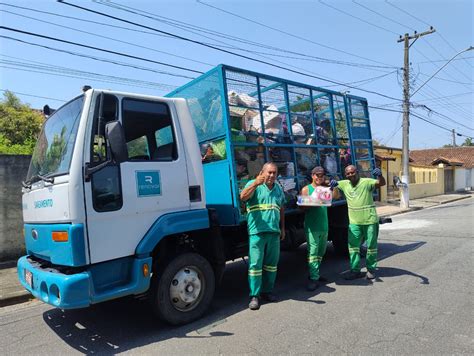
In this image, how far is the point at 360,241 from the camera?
→ 18.5 ft

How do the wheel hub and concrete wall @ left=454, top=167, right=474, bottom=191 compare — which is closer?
the wheel hub

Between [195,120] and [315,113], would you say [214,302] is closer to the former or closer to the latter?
[195,120]

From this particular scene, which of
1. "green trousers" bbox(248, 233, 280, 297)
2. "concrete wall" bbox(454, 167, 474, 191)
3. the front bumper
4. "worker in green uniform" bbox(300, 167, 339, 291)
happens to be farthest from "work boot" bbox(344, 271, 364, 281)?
"concrete wall" bbox(454, 167, 474, 191)

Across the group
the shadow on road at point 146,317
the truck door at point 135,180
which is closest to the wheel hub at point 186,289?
the shadow on road at point 146,317

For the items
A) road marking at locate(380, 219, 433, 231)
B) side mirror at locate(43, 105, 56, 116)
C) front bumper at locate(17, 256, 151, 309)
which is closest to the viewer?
front bumper at locate(17, 256, 151, 309)

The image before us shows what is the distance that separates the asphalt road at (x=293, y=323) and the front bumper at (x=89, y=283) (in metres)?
0.57

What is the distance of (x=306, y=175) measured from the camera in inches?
224

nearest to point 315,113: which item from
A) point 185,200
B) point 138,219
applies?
point 185,200

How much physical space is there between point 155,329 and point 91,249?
48.4 inches

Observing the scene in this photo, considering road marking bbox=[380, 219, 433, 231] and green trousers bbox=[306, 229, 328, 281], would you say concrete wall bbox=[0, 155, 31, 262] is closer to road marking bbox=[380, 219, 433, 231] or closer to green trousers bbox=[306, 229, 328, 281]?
green trousers bbox=[306, 229, 328, 281]

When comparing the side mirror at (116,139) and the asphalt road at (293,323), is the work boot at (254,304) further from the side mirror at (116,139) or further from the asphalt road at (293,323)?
the side mirror at (116,139)

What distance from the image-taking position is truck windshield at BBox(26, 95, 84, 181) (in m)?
3.62

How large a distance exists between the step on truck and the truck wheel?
0.01m

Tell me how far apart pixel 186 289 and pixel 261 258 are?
986 millimetres
